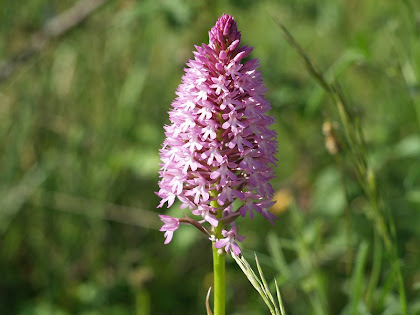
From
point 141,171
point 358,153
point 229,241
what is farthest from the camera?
point 141,171

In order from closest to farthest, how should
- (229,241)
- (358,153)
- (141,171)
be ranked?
(229,241) → (358,153) → (141,171)

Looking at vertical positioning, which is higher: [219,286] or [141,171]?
[141,171]

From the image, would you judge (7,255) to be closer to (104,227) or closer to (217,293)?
(104,227)

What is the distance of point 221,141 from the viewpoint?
1.28 m

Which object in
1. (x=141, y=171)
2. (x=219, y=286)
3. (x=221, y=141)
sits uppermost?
(x=141, y=171)

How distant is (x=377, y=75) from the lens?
367 centimetres

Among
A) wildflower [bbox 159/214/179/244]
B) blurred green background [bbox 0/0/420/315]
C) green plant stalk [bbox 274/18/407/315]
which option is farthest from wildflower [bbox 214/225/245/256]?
blurred green background [bbox 0/0/420/315]

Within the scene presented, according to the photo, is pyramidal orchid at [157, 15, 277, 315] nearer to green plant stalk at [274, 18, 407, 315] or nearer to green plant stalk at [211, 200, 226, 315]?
green plant stalk at [211, 200, 226, 315]

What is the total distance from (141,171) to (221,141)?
1.68 meters

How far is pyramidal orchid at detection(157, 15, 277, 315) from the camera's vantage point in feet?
4.04

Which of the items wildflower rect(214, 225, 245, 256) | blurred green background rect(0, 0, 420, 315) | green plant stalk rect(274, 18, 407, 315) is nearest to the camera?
wildflower rect(214, 225, 245, 256)

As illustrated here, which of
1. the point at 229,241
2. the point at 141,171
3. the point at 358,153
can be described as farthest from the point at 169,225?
the point at 141,171

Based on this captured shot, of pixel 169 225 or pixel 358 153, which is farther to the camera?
pixel 358 153

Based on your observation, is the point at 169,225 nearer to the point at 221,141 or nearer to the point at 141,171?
the point at 221,141
